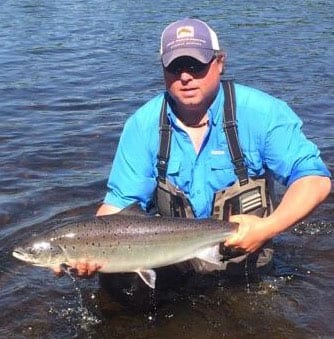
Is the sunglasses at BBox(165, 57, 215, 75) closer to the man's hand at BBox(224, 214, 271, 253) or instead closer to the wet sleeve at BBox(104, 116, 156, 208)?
the wet sleeve at BBox(104, 116, 156, 208)

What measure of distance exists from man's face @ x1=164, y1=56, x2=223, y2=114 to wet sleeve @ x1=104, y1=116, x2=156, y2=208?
0.40 metres

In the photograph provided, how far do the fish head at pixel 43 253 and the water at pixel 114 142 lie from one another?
3.18ft

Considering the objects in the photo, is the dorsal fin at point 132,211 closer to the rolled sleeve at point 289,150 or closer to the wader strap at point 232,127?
the wader strap at point 232,127

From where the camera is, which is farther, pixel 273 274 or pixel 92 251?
pixel 273 274

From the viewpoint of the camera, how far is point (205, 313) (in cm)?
538

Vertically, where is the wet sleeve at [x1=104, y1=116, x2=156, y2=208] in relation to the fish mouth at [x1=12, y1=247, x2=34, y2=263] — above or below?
above

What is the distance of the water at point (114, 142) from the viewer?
5.32m

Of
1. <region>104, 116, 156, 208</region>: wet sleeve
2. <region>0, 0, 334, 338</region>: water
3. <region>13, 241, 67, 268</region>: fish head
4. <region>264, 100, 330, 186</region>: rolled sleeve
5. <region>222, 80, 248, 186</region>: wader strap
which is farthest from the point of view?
<region>0, 0, 334, 338</region>: water

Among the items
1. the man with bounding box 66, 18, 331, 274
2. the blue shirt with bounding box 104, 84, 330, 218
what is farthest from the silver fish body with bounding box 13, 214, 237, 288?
the blue shirt with bounding box 104, 84, 330, 218

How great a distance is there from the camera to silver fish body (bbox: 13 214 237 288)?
440 centimetres

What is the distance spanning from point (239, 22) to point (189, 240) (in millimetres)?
17299

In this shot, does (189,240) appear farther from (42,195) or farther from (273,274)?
(42,195)

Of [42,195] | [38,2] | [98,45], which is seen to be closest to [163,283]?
[42,195]

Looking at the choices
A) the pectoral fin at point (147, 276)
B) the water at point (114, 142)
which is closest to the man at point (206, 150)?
the pectoral fin at point (147, 276)
